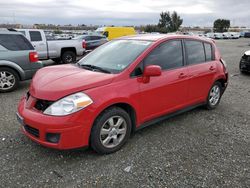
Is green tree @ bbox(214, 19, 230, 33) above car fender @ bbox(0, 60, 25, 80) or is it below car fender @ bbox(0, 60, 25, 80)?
above


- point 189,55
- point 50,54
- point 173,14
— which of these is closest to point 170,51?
point 189,55

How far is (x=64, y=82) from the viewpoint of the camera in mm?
3211

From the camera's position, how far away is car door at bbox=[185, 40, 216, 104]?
4402mm

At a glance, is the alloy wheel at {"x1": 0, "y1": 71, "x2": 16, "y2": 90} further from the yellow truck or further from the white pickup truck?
the yellow truck

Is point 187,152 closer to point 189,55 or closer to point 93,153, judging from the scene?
point 93,153

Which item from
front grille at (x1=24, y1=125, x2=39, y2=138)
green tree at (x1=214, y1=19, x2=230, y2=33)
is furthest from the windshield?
green tree at (x1=214, y1=19, x2=230, y2=33)

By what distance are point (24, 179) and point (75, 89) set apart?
1.22 m

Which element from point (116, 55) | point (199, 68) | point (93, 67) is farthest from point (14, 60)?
point (199, 68)

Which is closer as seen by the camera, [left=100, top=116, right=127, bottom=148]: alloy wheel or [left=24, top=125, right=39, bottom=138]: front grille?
[left=24, top=125, right=39, bottom=138]: front grille

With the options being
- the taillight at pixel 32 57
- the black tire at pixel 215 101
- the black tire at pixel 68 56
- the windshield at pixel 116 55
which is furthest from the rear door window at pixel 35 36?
the black tire at pixel 215 101

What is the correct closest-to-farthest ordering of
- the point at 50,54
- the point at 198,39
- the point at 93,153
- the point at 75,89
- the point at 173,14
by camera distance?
the point at 75,89 → the point at 93,153 → the point at 198,39 → the point at 50,54 → the point at 173,14

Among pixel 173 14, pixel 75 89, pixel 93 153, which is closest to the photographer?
pixel 75 89

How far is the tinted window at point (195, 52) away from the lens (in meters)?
4.42

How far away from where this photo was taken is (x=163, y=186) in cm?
275
